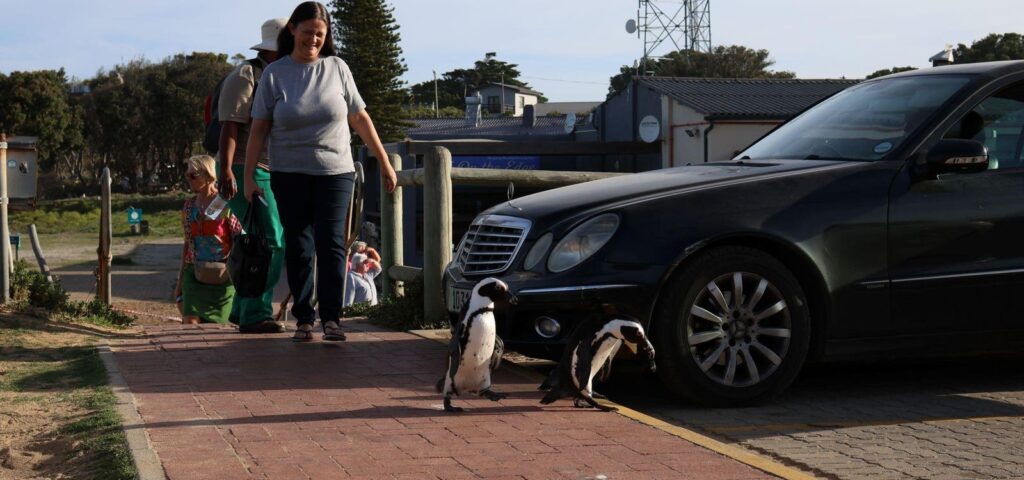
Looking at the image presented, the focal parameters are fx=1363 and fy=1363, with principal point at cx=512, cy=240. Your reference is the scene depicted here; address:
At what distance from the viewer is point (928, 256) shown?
6.41m

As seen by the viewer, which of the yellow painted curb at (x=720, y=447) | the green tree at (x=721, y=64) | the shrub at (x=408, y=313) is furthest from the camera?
the green tree at (x=721, y=64)

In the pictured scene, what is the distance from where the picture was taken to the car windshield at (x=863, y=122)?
6.68 meters

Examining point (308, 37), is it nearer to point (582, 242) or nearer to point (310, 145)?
point (310, 145)

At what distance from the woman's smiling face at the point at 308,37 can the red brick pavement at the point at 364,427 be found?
1645 mm

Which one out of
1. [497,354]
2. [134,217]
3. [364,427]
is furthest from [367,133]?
[134,217]

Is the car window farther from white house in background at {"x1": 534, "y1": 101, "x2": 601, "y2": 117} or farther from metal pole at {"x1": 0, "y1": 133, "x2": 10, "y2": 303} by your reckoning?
white house in background at {"x1": 534, "y1": 101, "x2": 601, "y2": 117}

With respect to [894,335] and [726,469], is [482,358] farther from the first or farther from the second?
[894,335]

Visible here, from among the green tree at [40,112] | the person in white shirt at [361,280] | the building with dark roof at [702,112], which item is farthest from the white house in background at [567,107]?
the person in white shirt at [361,280]

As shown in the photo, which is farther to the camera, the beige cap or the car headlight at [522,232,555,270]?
the beige cap

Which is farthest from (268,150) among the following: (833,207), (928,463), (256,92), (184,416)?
(928,463)

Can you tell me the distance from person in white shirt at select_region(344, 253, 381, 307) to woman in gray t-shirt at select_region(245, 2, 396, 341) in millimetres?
4522

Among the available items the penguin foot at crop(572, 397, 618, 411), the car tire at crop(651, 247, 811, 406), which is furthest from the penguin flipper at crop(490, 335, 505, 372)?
the car tire at crop(651, 247, 811, 406)

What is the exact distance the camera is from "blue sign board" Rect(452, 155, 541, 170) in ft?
109

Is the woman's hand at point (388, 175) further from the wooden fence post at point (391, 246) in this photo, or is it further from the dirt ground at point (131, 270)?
the dirt ground at point (131, 270)
